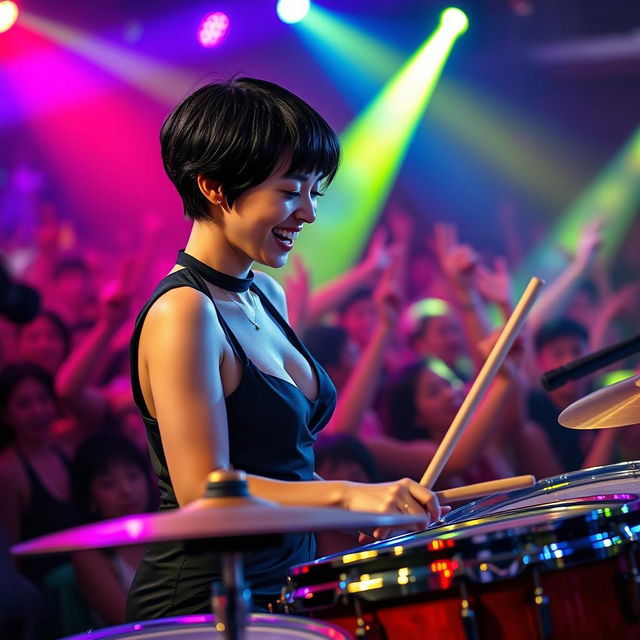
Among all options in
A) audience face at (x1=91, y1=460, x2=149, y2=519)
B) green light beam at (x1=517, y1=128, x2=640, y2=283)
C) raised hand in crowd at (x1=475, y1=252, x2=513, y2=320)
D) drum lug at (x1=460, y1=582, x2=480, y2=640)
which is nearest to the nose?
drum lug at (x1=460, y1=582, x2=480, y2=640)

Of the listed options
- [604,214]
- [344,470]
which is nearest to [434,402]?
[344,470]

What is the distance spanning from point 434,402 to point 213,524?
2885mm

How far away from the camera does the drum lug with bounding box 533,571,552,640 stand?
41.6 inches

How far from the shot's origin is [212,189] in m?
1.35

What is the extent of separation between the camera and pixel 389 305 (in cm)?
374

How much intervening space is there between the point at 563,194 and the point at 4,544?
2.88 m

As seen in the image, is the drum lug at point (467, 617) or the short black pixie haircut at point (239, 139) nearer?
the drum lug at point (467, 617)

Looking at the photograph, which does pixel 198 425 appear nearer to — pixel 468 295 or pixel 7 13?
pixel 468 295

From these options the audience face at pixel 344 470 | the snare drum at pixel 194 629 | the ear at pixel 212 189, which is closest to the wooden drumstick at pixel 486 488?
the snare drum at pixel 194 629

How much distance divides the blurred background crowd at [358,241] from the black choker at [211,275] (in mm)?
1887

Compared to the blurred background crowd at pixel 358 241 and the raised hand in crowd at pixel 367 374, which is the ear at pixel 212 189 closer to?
the blurred background crowd at pixel 358 241

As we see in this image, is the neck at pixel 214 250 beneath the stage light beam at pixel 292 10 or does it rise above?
beneath

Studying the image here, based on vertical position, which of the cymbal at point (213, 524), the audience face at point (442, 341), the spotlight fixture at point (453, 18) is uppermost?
the spotlight fixture at point (453, 18)

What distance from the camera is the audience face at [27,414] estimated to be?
328 cm
